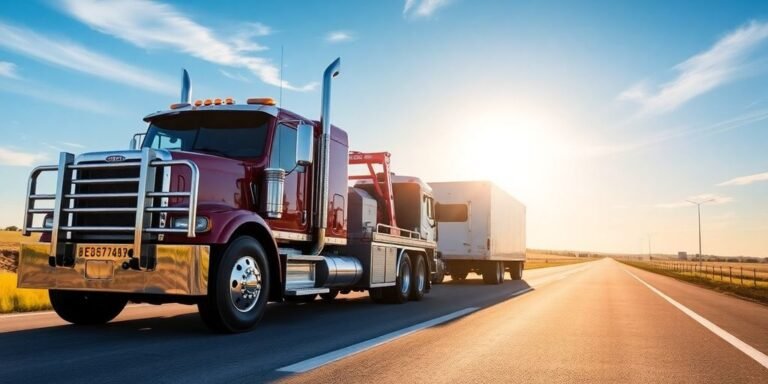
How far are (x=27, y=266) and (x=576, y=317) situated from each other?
830cm

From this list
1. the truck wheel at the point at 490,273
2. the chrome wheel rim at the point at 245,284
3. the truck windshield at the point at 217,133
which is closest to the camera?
the chrome wheel rim at the point at 245,284

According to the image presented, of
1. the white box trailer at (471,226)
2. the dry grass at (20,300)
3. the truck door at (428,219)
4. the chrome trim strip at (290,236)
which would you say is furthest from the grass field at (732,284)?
the dry grass at (20,300)

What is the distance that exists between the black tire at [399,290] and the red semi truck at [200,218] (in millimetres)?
2600

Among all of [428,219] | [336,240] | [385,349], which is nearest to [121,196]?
[385,349]

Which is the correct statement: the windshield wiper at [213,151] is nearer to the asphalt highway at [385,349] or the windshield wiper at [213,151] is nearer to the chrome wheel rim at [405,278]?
the asphalt highway at [385,349]

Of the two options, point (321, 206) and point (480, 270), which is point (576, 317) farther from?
point (480, 270)

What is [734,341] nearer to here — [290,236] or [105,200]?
[290,236]

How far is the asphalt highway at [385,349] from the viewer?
17.3 ft

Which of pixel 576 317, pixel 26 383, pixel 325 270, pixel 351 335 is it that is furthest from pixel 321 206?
pixel 26 383

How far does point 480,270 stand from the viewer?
24812mm

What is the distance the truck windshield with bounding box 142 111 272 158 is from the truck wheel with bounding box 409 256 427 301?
6.59 m

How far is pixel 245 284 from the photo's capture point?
7.65 m

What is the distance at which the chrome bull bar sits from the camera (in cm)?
696

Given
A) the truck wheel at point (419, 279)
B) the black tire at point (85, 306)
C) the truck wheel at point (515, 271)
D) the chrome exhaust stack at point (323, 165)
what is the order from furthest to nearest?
the truck wheel at point (515, 271)
the truck wheel at point (419, 279)
the chrome exhaust stack at point (323, 165)
the black tire at point (85, 306)
